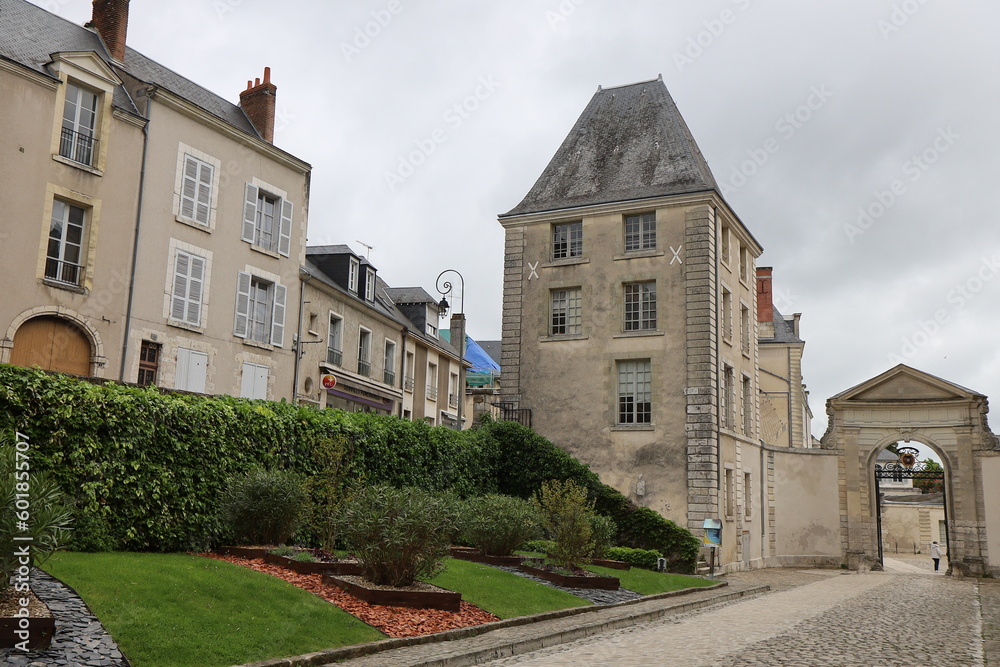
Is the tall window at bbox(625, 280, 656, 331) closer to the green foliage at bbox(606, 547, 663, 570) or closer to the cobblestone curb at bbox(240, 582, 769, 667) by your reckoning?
the green foliage at bbox(606, 547, 663, 570)

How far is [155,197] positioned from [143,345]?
3347mm

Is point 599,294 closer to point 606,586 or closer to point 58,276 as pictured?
point 606,586

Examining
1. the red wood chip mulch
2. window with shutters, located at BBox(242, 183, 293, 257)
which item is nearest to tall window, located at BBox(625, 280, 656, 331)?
window with shutters, located at BBox(242, 183, 293, 257)

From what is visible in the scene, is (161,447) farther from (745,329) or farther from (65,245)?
(745,329)

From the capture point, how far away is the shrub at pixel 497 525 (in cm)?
1498

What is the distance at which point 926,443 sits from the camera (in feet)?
86.4

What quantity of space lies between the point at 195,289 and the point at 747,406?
53.6 ft

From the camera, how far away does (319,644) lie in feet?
26.3

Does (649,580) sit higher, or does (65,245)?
(65,245)

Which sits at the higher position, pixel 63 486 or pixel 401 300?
pixel 401 300

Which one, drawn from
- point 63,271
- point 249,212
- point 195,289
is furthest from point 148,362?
point 249,212

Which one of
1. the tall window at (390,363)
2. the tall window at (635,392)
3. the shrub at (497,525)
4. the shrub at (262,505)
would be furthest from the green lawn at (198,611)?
the tall window at (390,363)

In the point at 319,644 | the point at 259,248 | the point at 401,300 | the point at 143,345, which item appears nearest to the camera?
the point at 319,644

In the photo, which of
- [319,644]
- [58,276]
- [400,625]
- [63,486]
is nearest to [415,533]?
[400,625]
